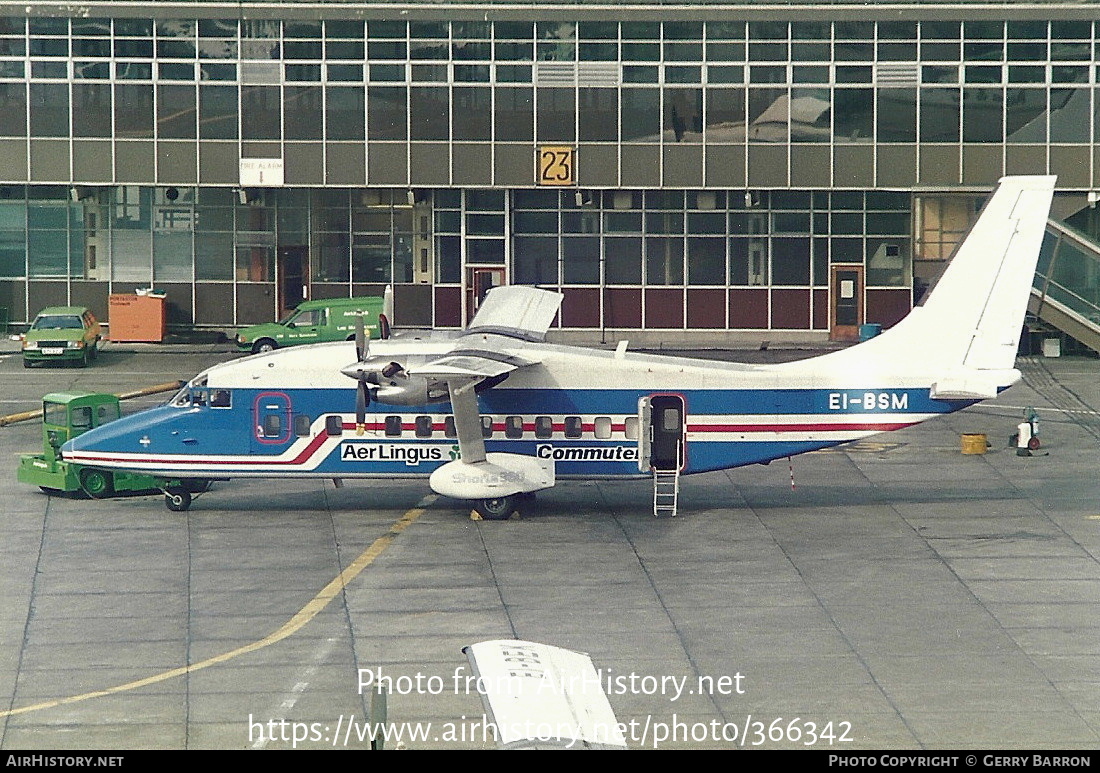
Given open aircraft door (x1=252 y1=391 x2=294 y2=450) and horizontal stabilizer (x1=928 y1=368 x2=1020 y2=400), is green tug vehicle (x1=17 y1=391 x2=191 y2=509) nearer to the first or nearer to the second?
open aircraft door (x1=252 y1=391 x2=294 y2=450)

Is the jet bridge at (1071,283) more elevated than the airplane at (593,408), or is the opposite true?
the jet bridge at (1071,283)

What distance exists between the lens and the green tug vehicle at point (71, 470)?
3900 centimetres

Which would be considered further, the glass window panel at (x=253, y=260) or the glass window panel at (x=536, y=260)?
the glass window panel at (x=253, y=260)

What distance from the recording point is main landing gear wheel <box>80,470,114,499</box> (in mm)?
39031

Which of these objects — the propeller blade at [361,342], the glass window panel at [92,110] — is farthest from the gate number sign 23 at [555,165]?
the propeller blade at [361,342]

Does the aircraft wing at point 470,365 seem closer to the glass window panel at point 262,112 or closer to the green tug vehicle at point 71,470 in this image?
the green tug vehicle at point 71,470

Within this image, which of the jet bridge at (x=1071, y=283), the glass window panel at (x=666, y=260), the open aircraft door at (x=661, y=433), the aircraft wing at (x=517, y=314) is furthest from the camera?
the glass window panel at (x=666, y=260)

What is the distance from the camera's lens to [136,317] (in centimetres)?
6606

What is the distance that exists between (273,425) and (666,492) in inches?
380

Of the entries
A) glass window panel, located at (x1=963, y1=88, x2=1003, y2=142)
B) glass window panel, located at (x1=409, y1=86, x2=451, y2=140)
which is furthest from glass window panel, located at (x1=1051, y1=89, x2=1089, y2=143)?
glass window panel, located at (x1=409, y1=86, x2=451, y2=140)

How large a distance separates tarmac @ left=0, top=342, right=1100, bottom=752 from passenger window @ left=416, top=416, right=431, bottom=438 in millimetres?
1950

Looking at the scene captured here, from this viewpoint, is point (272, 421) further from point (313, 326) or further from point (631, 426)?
Answer: point (313, 326)

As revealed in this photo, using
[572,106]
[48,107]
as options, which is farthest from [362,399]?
[48,107]

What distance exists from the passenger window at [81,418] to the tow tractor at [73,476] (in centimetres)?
2
